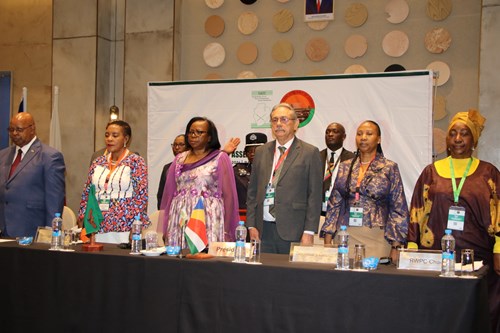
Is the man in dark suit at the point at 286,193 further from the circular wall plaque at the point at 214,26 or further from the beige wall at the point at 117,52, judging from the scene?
the circular wall plaque at the point at 214,26

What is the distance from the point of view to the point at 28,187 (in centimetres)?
453

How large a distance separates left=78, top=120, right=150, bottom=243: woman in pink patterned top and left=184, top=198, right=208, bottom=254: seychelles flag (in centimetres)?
86

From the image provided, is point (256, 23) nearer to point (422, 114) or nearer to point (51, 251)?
point (422, 114)

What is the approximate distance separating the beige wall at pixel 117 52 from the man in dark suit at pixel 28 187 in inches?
127

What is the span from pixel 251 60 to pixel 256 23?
1.44 ft

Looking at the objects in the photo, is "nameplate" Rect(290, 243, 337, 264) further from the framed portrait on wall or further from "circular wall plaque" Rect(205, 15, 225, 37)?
"circular wall plaque" Rect(205, 15, 225, 37)

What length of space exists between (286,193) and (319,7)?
3.90 meters

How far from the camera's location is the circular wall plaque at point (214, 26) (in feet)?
25.5

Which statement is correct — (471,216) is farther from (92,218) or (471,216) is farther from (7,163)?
(7,163)

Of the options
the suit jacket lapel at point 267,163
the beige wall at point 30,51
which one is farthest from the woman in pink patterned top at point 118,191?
the beige wall at point 30,51

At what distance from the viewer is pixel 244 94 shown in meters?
6.22

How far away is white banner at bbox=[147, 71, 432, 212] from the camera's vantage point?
551 centimetres

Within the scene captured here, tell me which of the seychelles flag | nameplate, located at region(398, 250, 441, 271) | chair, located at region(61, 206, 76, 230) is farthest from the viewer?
chair, located at region(61, 206, 76, 230)

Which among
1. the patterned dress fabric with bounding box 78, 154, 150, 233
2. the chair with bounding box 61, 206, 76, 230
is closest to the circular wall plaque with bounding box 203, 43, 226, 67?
the chair with bounding box 61, 206, 76, 230
